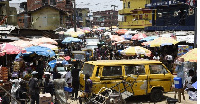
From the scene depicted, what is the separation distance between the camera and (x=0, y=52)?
14461 mm

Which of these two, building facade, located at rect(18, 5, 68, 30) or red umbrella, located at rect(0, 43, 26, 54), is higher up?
building facade, located at rect(18, 5, 68, 30)

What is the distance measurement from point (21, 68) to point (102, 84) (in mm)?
6942

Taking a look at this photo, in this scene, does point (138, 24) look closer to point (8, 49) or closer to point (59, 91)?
point (8, 49)

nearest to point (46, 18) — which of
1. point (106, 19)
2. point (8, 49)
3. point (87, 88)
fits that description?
point (8, 49)

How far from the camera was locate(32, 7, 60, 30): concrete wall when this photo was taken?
48906 mm

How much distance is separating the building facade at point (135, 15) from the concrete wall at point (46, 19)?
58.3ft

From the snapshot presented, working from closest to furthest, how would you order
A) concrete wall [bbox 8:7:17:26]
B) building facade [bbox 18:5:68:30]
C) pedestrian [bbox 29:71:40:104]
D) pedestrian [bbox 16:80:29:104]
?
pedestrian [bbox 16:80:29:104], pedestrian [bbox 29:71:40:104], concrete wall [bbox 8:7:17:26], building facade [bbox 18:5:68:30]

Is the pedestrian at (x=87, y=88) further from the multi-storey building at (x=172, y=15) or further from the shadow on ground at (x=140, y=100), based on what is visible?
the multi-storey building at (x=172, y=15)

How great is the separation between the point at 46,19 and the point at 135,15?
2488 centimetres

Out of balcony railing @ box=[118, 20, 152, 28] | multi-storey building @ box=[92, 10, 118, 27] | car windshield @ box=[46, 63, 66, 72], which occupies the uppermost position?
multi-storey building @ box=[92, 10, 118, 27]

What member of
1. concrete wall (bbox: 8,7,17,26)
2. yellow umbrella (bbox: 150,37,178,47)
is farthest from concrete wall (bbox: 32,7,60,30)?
yellow umbrella (bbox: 150,37,178,47)

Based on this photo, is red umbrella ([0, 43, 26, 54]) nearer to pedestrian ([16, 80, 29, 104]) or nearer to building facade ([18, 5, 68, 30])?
pedestrian ([16, 80, 29, 104])

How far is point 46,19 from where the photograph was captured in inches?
1950

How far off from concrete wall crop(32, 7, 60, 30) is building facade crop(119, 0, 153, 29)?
17771 millimetres
